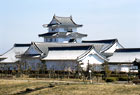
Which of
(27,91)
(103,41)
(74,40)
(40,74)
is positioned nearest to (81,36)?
(74,40)

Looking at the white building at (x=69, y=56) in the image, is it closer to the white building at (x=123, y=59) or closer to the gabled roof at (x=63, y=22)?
the white building at (x=123, y=59)

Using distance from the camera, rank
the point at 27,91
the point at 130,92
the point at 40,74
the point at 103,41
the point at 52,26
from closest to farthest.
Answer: the point at 130,92
the point at 27,91
the point at 40,74
the point at 103,41
the point at 52,26

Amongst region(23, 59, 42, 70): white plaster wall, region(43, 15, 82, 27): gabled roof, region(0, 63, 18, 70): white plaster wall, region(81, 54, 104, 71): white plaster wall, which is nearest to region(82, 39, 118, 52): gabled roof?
region(81, 54, 104, 71): white plaster wall

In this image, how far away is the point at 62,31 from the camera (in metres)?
60.9

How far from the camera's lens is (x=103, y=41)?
56844 millimetres

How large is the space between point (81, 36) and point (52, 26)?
5.52 m

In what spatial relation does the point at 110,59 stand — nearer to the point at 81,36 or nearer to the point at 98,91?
the point at 81,36

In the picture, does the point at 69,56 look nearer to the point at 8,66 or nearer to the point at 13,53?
the point at 8,66

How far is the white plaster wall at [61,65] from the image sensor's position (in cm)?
4354

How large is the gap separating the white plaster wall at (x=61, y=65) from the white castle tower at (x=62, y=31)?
14159 millimetres

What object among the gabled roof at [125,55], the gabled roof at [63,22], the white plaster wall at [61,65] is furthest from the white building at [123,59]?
the gabled roof at [63,22]

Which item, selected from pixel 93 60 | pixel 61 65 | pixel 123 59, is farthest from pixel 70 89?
pixel 123 59

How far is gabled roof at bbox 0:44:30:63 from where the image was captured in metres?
51.9

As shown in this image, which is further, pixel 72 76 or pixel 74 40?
pixel 74 40
